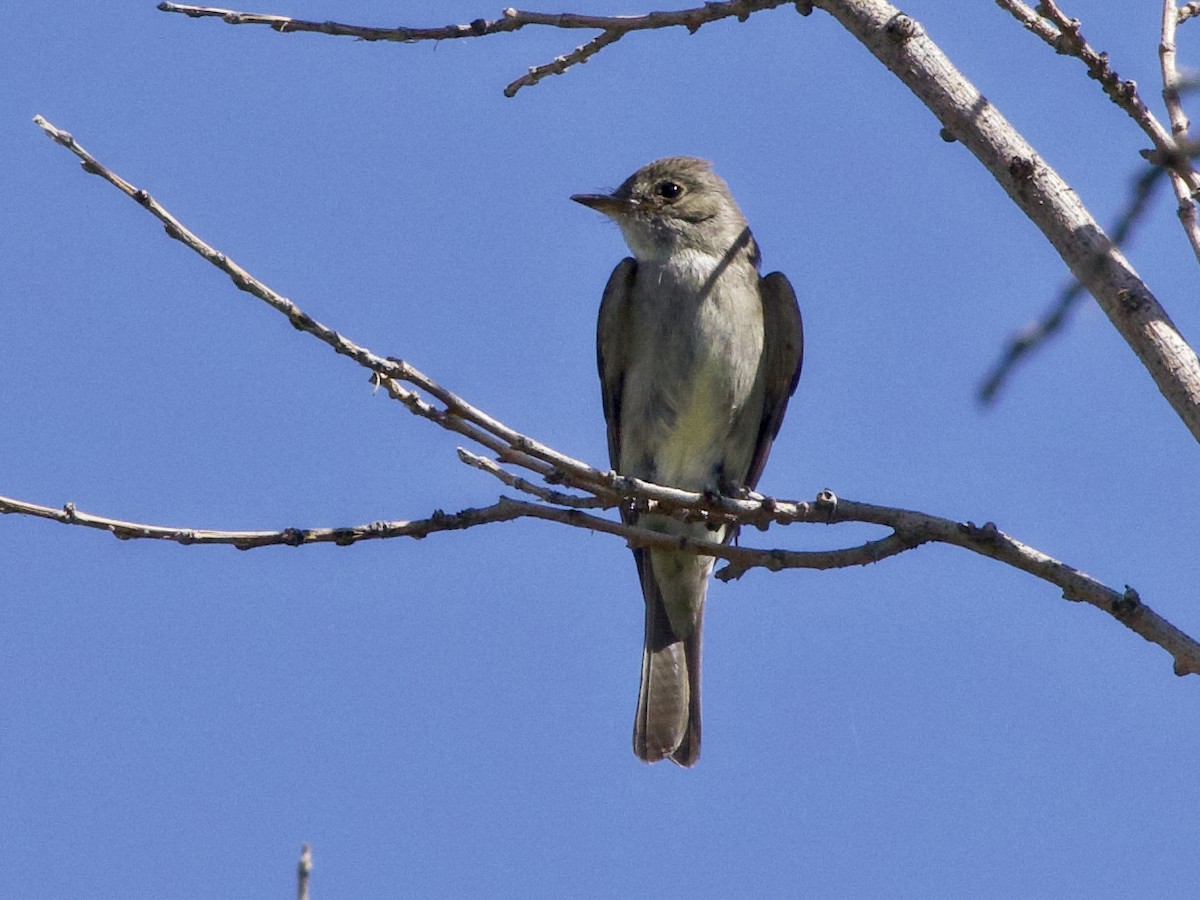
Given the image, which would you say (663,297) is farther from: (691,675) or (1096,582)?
(1096,582)

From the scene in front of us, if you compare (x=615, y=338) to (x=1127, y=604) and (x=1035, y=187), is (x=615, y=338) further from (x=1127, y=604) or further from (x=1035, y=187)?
(x=1127, y=604)

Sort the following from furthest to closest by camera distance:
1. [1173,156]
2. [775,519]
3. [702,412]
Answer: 1. [702,412]
2. [775,519]
3. [1173,156]

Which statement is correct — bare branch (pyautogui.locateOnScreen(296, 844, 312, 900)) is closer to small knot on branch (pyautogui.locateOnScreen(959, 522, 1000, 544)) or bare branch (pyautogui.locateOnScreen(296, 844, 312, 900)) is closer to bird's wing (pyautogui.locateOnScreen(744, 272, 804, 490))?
small knot on branch (pyautogui.locateOnScreen(959, 522, 1000, 544))

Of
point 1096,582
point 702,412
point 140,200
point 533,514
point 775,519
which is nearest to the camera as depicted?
point 140,200

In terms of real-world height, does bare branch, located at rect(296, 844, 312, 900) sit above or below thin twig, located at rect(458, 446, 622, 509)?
below

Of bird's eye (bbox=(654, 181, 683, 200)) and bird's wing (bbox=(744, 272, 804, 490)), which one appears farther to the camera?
bird's eye (bbox=(654, 181, 683, 200))

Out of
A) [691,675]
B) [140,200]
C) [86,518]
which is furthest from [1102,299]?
[691,675]

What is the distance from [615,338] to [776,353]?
847 mm

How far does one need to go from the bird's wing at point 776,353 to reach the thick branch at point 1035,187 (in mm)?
3650

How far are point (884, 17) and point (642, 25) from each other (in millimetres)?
880

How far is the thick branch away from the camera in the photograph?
3.42 metres

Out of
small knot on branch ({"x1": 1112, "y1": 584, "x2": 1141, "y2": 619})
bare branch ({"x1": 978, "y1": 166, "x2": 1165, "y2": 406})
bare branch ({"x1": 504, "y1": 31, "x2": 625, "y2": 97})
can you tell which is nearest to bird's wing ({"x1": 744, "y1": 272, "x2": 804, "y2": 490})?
bare branch ({"x1": 504, "y1": 31, "x2": 625, "y2": 97})

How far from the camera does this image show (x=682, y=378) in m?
7.63

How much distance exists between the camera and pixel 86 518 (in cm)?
391
